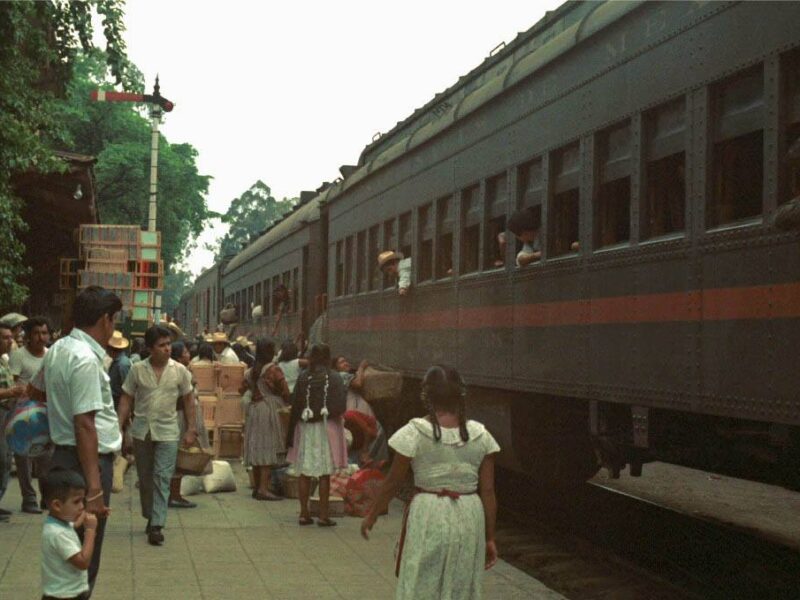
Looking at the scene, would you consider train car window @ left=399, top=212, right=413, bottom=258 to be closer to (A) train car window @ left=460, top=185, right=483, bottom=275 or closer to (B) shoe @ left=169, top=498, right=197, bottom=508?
(A) train car window @ left=460, top=185, right=483, bottom=275

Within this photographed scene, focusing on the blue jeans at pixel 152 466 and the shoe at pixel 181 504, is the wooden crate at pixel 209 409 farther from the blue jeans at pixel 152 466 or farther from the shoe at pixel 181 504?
the blue jeans at pixel 152 466

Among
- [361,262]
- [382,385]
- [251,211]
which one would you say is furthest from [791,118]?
[251,211]

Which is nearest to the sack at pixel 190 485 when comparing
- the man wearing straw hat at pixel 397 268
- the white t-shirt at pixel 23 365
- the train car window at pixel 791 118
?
the white t-shirt at pixel 23 365

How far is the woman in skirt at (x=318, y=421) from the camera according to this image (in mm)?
12141

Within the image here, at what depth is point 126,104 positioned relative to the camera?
60656mm

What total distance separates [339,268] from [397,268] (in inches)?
164

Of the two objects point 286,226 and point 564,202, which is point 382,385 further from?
point 286,226

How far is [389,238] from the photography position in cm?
1622

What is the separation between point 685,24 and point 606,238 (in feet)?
5.78

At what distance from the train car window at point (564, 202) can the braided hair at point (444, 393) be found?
13.4 feet

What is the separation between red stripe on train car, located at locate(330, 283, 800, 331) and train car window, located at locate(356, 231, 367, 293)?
352 centimetres

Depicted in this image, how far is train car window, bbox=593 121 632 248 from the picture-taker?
9.19 m

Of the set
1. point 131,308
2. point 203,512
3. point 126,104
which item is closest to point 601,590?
point 203,512

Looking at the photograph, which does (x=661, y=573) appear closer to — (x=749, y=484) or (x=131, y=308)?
(x=749, y=484)
